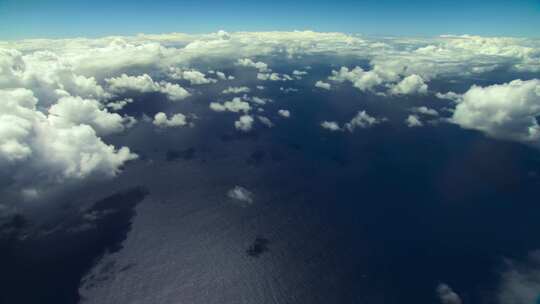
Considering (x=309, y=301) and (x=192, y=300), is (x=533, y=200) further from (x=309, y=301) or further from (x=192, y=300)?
(x=192, y=300)

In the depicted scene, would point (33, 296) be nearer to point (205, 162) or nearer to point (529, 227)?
point (205, 162)

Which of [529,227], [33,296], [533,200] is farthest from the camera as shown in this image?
[533,200]

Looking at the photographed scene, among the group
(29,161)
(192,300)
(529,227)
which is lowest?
(192,300)

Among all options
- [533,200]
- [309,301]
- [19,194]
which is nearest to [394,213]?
[309,301]

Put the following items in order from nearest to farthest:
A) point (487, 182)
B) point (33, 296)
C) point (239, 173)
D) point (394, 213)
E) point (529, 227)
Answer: point (33, 296) < point (529, 227) < point (394, 213) < point (487, 182) < point (239, 173)

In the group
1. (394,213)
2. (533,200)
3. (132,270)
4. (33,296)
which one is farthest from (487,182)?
(33,296)

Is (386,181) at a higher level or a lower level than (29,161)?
lower

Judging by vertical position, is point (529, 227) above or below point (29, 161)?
below

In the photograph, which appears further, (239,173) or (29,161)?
(239,173)

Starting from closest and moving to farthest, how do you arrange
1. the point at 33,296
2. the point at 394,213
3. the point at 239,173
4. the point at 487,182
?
the point at 33,296
the point at 394,213
the point at 487,182
the point at 239,173
